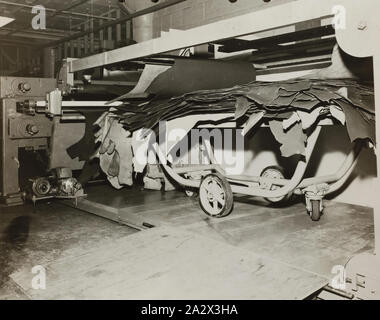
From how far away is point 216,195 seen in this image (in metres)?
2.66

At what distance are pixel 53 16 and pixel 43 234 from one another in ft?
19.8

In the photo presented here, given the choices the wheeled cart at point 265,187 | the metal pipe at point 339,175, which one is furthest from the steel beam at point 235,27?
the metal pipe at point 339,175

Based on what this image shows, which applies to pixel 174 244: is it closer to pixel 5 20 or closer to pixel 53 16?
pixel 53 16

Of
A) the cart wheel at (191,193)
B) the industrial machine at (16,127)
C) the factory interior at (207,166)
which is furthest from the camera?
the industrial machine at (16,127)

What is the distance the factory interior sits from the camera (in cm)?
160

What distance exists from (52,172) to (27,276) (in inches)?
88.4

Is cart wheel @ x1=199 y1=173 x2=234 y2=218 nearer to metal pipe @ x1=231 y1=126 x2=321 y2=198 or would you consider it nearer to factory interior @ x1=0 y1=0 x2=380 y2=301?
factory interior @ x1=0 y1=0 x2=380 y2=301

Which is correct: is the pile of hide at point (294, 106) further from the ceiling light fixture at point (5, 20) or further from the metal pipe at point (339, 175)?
the ceiling light fixture at point (5, 20)

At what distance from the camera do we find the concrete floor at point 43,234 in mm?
2227

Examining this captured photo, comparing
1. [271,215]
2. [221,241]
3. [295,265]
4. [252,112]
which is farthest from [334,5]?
[271,215]

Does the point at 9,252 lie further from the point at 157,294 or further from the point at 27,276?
the point at 157,294

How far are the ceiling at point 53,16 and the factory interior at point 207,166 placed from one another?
2.74m

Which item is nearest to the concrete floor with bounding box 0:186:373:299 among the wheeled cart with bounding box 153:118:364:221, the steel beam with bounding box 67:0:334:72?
the wheeled cart with bounding box 153:118:364:221

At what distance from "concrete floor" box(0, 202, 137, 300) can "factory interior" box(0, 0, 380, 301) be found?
0.02m
